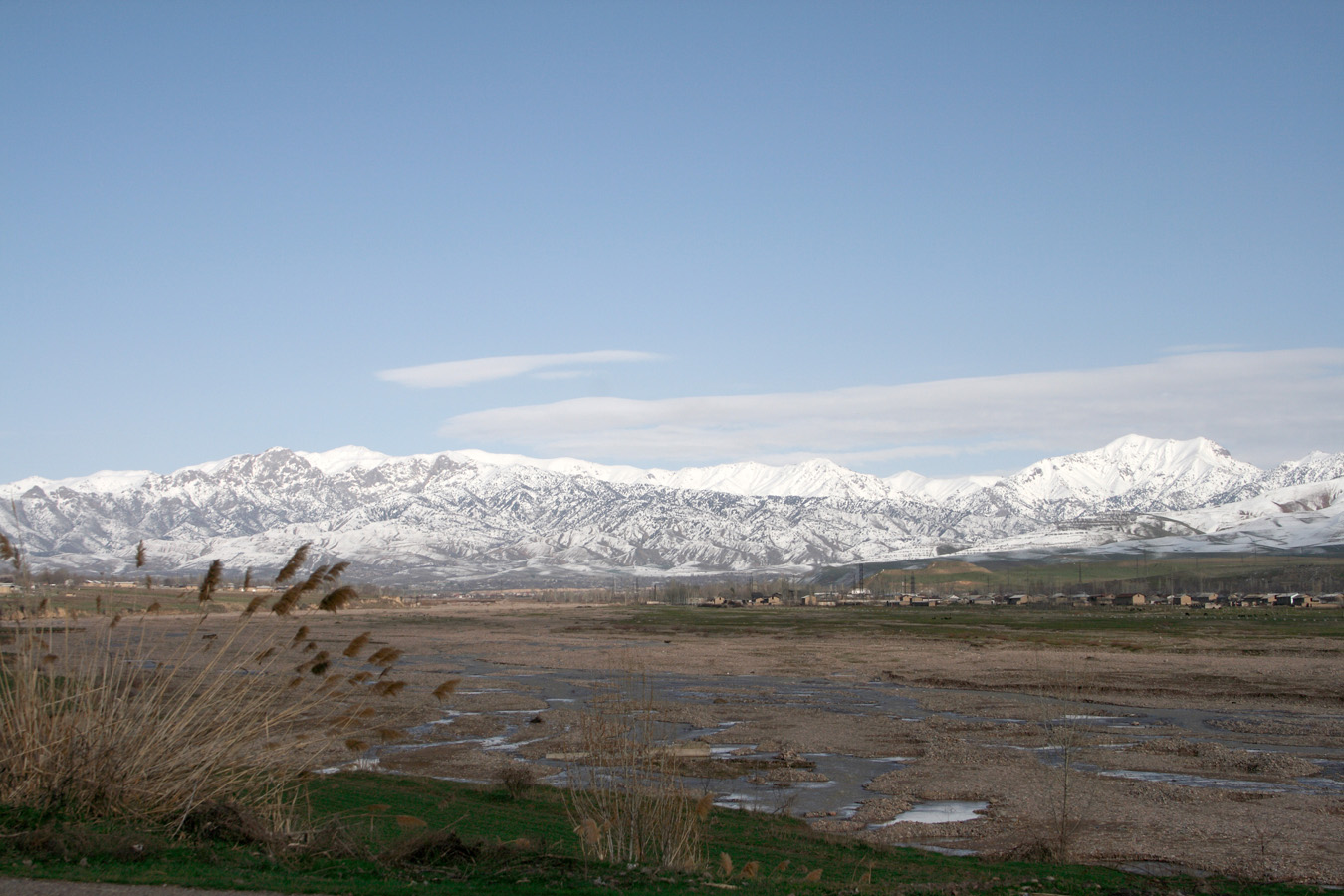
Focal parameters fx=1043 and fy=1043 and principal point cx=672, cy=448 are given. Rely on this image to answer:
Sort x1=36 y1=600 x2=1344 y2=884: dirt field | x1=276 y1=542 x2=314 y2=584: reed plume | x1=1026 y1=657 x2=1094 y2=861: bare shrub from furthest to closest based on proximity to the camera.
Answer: x1=36 y1=600 x2=1344 y2=884: dirt field < x1=1026 y1=657 x2=1094 y2=861: bare shrub < x1=276 y1=542 x2=314 y2=584: reed plume

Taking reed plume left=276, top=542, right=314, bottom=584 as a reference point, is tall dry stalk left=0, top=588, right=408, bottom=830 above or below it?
below

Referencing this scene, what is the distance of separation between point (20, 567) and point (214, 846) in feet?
11.4

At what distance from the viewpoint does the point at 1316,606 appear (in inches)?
5325

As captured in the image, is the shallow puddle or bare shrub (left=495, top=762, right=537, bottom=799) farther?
the shallow puddle

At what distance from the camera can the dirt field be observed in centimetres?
1830

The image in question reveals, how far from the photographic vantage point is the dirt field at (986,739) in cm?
1830

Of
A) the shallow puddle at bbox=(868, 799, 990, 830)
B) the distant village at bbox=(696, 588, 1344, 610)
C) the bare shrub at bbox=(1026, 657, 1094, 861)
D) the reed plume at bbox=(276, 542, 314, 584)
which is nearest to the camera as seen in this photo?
the reed plume at bbox=(276, 542, 314, 584)

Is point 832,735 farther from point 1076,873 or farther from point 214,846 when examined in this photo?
point 214,846

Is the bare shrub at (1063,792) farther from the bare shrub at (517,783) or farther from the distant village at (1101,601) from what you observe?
the distant village at (1101,601)

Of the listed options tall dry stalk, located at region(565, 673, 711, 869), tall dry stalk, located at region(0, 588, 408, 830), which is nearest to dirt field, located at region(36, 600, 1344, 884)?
tall dry stalk, located at region(565, 673, 711, 869)

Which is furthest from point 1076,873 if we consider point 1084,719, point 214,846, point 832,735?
point 1084,719

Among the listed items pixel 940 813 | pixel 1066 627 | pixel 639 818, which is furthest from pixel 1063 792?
pixel 1066 627

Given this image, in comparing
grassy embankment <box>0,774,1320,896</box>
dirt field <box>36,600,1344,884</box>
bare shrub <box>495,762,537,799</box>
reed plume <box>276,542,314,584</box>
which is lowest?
dirt field <box>36,600,1344,884</box>

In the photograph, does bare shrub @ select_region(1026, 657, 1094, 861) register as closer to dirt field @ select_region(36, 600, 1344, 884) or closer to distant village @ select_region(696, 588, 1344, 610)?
dirt field @ select_region(36, 600, 1344, 884)
